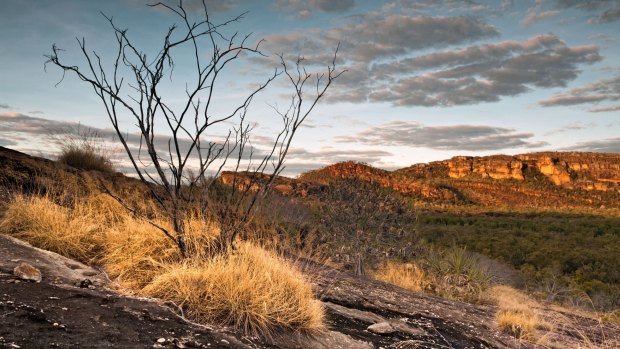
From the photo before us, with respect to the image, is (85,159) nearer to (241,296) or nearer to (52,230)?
(52,230)

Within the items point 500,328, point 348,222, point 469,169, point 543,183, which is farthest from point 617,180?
point 500,328

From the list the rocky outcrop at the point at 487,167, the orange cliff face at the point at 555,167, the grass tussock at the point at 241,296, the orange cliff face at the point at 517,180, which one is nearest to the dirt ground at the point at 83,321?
the grass tussock at the point at 241,296

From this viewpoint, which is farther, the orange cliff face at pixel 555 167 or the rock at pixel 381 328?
the orange cliff face at pixel 555 167

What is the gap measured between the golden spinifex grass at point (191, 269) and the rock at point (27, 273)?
0.77 metres

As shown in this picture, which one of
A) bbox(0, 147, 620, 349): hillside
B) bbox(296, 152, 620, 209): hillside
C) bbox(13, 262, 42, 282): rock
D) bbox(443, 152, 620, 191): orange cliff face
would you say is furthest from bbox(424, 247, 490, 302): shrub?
bbox(443, 152, 620, 191): orange cliff face

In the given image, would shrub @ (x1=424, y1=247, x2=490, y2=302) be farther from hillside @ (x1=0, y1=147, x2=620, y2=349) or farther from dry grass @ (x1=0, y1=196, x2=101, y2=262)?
dry grass @ (x1=0, y1=196, x2=101, y2=262)

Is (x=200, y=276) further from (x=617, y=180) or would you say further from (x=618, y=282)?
(x=617, y=180)

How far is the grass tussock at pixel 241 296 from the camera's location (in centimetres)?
382

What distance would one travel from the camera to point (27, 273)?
387 cm

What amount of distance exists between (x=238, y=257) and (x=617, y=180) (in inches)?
→ 3918

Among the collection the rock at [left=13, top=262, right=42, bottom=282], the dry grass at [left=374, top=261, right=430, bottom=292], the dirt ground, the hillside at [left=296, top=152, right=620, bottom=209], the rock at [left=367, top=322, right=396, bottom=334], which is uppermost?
the hillside at [left=296, top=152, right=620, bottom=209]

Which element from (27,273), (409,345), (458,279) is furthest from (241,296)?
(458,279)

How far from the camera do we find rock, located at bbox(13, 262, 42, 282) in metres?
3.83

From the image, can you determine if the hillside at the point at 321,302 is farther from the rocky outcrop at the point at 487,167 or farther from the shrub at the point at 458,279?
the rocky outcrop at the point at 487,167
